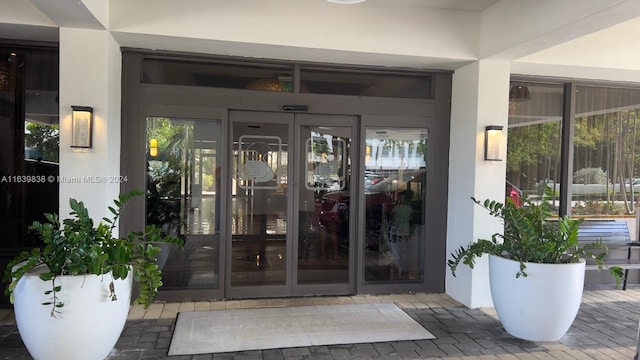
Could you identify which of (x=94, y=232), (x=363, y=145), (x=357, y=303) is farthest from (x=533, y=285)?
(x=94, y=232)

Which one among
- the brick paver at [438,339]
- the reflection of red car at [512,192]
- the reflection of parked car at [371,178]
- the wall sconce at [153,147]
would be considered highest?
the wall sconce at [153,147]

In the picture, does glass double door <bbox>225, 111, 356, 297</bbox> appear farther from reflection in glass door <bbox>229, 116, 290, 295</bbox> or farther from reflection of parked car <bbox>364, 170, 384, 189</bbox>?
reflection of parked car <bbox>364, 170, 384, 189</bbox>

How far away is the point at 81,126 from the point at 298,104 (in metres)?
1.92

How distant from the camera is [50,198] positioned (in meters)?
3.98

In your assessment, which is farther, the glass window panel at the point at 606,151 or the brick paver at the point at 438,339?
the glass window panel at the point at 606,151

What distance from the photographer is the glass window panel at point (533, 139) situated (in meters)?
4.86

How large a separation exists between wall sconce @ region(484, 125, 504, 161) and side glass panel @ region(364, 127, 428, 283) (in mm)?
670

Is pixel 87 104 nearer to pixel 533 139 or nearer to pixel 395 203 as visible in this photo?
pixel 395 203

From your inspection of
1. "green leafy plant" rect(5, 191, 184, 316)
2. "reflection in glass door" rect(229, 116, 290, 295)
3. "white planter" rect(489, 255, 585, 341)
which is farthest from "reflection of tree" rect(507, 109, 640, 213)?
"green leafy plant" rect(5, 191, 184, 316)

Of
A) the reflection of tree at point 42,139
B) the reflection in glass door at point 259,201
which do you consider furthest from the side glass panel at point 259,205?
the reflection of tree at point 42,139

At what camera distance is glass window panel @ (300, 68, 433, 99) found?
4406mm

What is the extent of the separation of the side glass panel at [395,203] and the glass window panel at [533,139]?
1.07 meters

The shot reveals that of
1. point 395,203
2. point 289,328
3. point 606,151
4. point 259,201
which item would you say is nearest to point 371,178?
point 395,203

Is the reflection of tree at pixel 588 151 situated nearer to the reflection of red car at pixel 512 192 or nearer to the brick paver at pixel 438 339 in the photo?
the reflection of red car at pixel 512 192
